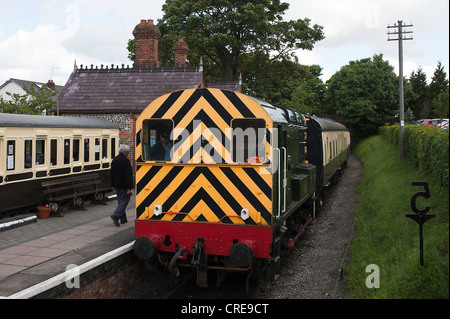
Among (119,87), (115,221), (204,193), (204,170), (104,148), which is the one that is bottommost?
(115,221)

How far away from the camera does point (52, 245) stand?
27.4 ft

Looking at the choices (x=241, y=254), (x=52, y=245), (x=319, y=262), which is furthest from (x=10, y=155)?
(x=319, y=262)

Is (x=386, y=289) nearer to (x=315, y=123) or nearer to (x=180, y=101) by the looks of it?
(x=180, y=101)

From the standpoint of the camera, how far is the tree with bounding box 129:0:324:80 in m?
31.9

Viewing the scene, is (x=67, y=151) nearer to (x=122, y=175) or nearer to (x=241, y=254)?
(x=122, y=175)

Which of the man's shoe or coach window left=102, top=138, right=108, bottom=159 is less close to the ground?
coach window left=102, top=138, right=108, bottom=159

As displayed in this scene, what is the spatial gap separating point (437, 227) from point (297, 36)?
1106 inches

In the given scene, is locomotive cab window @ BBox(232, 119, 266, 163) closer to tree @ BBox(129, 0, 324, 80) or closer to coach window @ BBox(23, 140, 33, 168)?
coach window @ BBox(23, 140, 33, 168)

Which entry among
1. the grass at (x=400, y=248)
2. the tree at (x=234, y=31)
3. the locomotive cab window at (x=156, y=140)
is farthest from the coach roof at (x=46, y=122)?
the tree at (x=234, y=31)

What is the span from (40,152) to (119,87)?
7024 millimetres

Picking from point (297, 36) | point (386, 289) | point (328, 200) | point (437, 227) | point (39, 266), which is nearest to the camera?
point (386, 289)

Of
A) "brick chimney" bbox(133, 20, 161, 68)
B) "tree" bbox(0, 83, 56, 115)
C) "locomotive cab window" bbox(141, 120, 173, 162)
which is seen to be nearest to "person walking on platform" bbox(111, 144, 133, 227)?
"locomotive cab window" bbox(141, 120, 173, 162)

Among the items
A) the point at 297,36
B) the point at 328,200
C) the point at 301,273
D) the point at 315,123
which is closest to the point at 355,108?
the point at 297,36

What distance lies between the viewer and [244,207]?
6.74 metres
